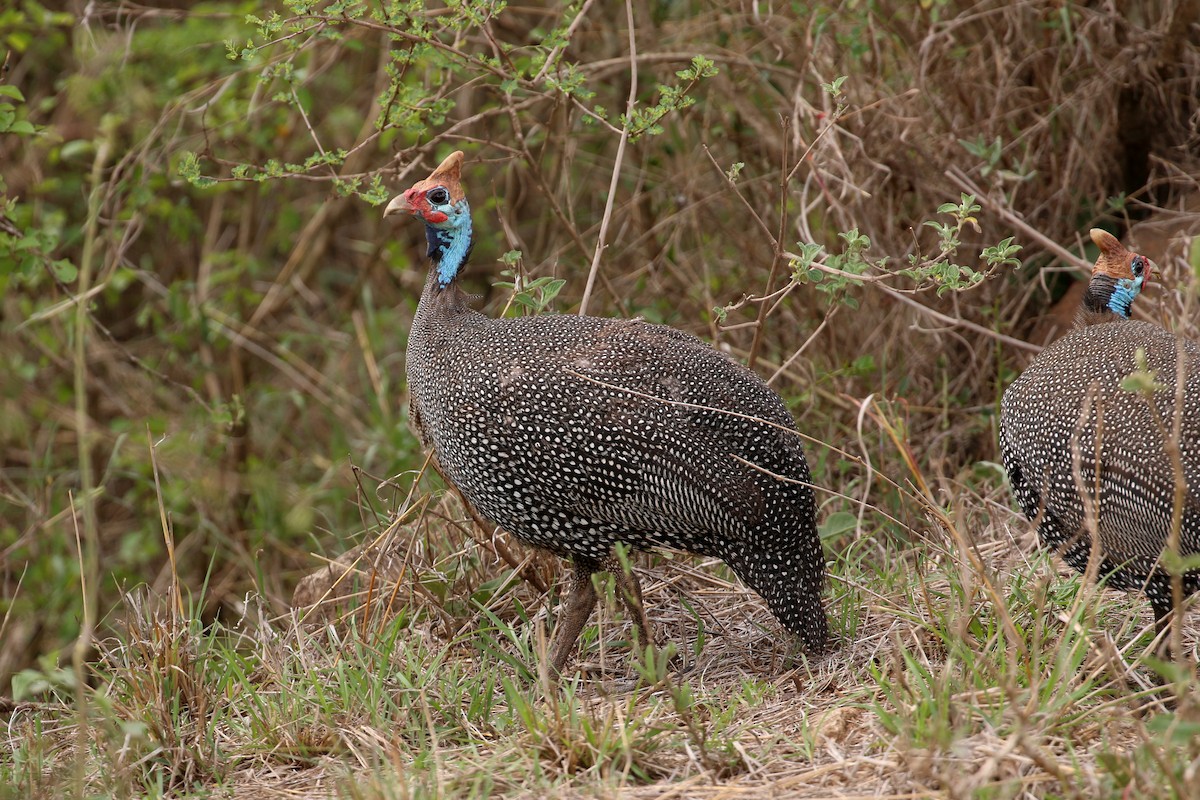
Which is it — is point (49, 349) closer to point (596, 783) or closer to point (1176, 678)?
point (596, 783)

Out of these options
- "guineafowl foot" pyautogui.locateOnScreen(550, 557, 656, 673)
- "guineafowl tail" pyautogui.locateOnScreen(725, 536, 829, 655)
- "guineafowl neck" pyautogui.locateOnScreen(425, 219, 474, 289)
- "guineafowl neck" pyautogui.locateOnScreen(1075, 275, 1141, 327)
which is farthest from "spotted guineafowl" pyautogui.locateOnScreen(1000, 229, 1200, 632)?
"guineafowl neck" pyautogui.locateOnScreen(425, 219, 474, 289)

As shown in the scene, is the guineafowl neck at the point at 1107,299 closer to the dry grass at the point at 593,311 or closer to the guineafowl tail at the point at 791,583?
the dry grass at the point at 593,311

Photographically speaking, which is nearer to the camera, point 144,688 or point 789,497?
point 144,688

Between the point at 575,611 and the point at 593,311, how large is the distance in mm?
2069

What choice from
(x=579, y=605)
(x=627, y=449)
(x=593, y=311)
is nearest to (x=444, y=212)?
(x=627, y=449)

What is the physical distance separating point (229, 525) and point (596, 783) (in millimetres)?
4055

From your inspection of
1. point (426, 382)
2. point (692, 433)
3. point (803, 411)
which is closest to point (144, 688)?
point (426, 382)

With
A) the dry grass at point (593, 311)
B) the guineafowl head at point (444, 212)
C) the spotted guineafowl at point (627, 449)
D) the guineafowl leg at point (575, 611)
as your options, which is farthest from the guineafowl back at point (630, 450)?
the guineafowl head at point (444, 212)

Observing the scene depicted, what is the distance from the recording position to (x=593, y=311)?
5629 mm

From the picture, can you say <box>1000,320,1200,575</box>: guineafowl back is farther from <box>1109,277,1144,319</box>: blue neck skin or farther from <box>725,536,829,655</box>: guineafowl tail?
<box>725,536,829,655</box>: guineafowl tail

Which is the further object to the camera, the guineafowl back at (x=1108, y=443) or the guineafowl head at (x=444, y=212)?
the guineafowl head at (x=444, y=212)

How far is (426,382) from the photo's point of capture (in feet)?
12.3

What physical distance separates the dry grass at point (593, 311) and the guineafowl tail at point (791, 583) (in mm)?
129

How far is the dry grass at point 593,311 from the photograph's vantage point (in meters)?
2.91
